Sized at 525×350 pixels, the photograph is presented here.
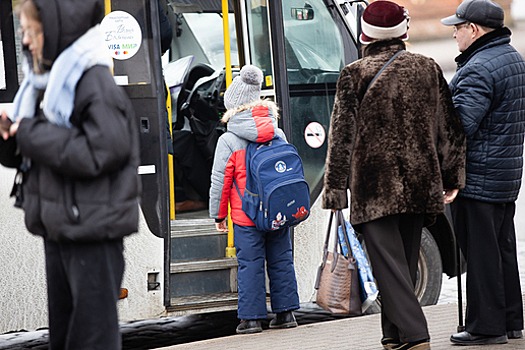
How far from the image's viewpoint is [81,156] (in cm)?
360

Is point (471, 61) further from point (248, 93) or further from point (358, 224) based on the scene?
point (248, 93)

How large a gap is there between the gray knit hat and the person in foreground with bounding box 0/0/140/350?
2.91 m

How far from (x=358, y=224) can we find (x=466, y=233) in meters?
0.72

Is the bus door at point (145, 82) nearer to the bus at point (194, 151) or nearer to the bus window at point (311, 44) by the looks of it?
the bus at point (194, 151)

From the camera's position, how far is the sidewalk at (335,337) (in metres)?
6.18

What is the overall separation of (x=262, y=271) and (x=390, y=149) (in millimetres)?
1765

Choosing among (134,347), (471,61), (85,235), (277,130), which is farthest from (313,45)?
(85,235)

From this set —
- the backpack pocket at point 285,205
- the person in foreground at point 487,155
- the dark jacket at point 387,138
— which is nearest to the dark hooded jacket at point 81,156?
the dark jacket at point 387,138

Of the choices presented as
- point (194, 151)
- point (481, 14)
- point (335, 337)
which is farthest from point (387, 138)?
point (194, 151)

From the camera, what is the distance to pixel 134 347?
7.23 m

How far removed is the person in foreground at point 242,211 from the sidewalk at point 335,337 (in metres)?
0.21

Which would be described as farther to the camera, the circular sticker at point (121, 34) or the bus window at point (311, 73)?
the bus window at point (311, 73)

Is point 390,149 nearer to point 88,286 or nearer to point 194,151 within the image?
point 88,286

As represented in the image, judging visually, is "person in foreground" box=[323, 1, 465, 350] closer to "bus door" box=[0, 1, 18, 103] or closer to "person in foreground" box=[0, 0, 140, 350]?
"person in foreground" box=[0, 0, 140, 350]
